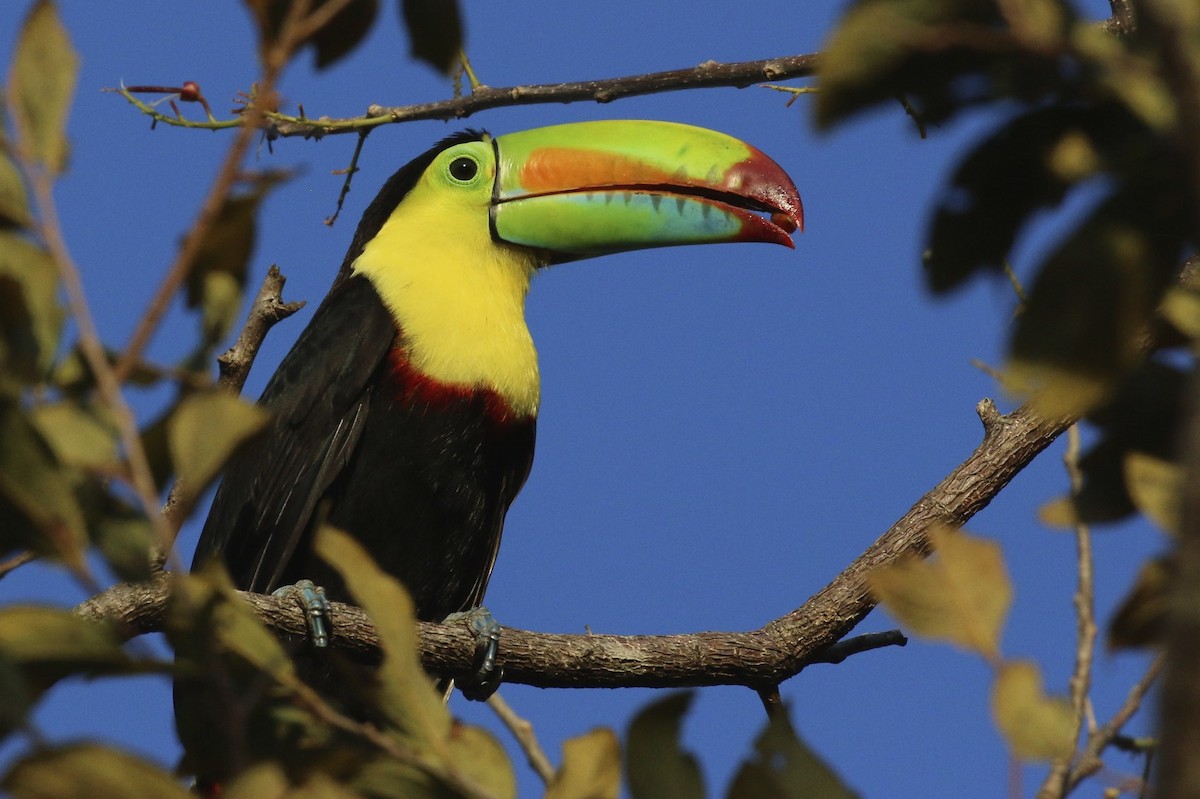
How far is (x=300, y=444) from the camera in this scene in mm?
5504

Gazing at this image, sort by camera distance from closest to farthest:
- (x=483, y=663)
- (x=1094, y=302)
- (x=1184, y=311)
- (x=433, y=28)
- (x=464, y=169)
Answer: (x=1094, y=302), (x=1184, y=311), (x=433, y=28), (x=483, y=663), (x=464, y=169)

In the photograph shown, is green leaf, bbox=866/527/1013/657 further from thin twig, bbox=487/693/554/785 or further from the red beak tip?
the red beak tip

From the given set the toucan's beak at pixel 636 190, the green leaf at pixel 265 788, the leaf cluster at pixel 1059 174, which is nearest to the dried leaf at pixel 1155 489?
the leaf cluster at pixel 1059 174

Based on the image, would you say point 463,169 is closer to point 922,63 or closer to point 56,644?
point 56,644

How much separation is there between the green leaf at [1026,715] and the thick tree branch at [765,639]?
3191 mm

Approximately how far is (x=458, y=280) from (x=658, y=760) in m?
4.46

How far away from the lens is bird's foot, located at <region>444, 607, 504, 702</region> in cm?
470

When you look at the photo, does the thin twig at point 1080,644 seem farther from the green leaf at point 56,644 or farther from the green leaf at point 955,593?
the green leaf at point 56,644

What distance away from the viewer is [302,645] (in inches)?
168

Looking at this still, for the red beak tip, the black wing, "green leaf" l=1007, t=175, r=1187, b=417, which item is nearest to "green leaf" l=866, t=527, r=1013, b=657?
"green leaf" l=1007, t=175, r=1187, b=417

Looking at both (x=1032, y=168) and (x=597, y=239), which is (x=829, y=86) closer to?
(x=1032, y=168)

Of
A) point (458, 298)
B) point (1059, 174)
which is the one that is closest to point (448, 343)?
point (458, 298)

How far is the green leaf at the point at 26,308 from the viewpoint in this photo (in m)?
1.61

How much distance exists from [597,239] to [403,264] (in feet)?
2.69
